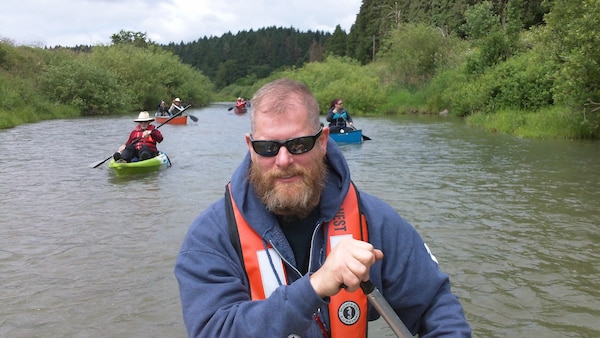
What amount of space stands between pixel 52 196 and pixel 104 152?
616cm

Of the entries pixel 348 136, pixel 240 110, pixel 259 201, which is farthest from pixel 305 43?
pixel 259 201

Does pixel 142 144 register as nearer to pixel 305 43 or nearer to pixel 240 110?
pixel 240 110

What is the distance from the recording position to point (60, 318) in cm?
471

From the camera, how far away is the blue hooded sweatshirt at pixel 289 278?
5.71 feet

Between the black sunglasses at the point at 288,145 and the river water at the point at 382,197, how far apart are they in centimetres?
287

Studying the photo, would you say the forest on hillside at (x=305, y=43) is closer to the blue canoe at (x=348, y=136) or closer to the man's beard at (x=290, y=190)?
the blue canoe at (x=348, y=136)

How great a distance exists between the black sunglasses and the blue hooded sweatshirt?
0.43 feet

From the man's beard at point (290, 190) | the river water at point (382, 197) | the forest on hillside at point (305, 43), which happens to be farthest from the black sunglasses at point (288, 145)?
the forest on hillside at point (305, 43)

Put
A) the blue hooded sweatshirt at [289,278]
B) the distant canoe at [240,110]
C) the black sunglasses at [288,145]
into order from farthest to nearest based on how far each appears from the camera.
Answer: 1. the distant canoe at [240,110]
2. the black sunglasses at [288,145]
3. the blue hooded sweatshirt at [289,278]

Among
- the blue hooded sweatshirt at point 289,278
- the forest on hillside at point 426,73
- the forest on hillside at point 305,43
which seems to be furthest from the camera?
the forest on hillside at point 305,43

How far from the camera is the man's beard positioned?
1.98 meters

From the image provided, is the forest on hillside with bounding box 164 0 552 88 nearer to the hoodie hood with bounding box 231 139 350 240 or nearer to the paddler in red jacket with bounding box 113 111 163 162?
the paddler in red jacket with bounding box 113 111 163 162

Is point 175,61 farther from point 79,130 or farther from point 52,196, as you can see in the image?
point 52,196

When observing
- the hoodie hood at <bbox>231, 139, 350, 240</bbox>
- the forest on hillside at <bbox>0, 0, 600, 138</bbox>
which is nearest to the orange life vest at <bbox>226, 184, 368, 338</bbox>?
the hoodie hood at <bbox>231, 139, 350, 240</bbox>
